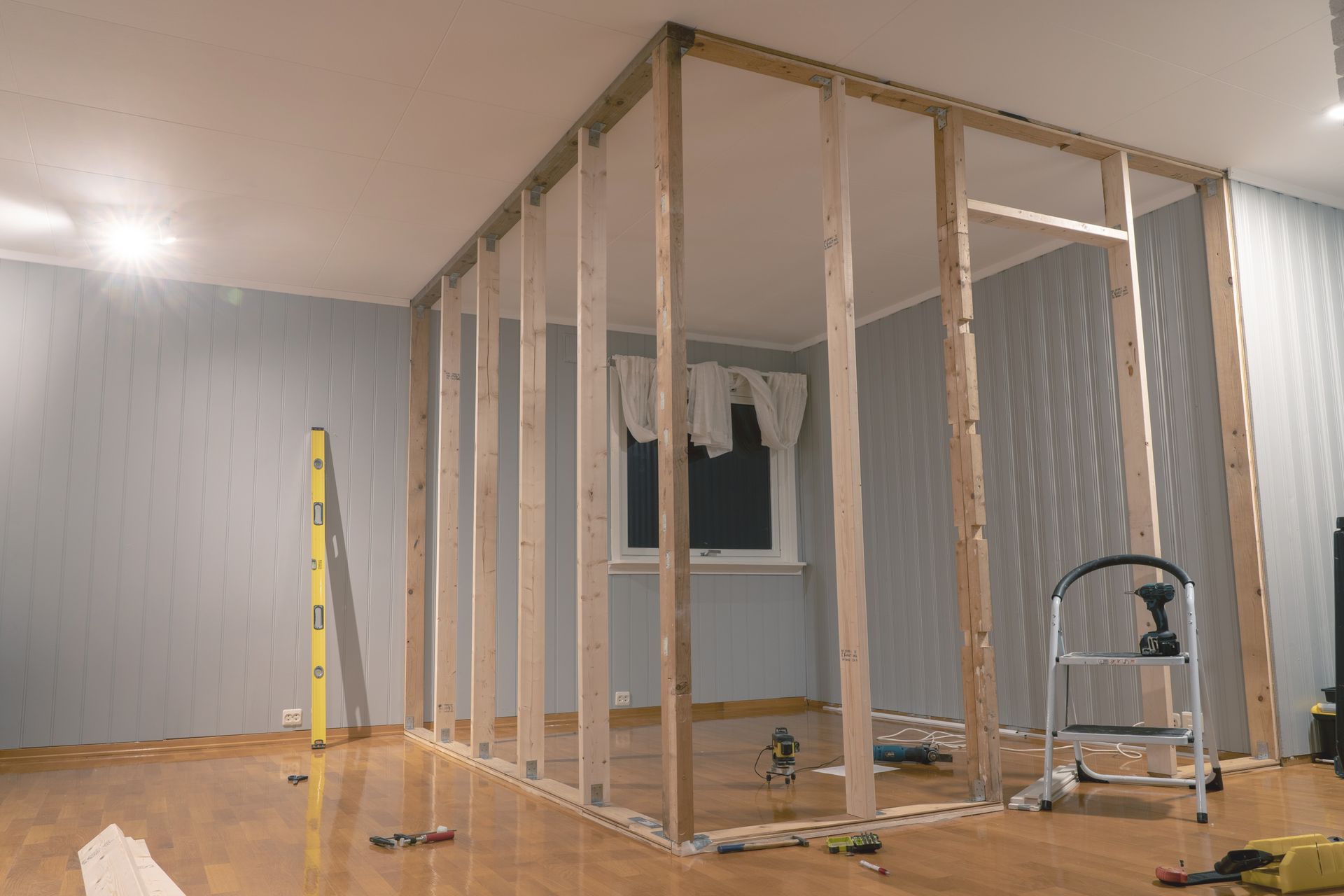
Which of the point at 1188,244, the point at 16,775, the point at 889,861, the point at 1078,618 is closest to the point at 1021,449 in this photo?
the point at 1078,618

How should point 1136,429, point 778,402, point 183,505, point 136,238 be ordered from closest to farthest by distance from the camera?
point 1136,429 < point 136,238 < point 183,505 < point 778,402

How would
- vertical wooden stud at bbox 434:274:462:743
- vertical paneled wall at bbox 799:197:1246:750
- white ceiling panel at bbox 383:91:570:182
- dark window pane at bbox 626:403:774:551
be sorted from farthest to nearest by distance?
1. dark window pane at bbox 626:403:774:551
2. vertical wooden stud at bbox 434:274:462:743
3. vertical paneled wall at bbox 799:197:1246:750
4. white ceiling panel at bbox 383:91:570:182

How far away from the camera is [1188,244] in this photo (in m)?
4.77

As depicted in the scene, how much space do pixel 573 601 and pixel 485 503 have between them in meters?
1.70

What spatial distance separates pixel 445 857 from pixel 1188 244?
170 inches

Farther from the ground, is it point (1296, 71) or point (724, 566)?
point (1296, 71)

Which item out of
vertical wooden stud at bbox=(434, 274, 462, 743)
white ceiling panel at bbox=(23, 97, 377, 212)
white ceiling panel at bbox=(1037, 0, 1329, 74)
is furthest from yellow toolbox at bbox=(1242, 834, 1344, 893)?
white ceiling panel at bbox=(23, 97, 377, 212)

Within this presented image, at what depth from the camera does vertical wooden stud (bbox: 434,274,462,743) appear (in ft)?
17.5

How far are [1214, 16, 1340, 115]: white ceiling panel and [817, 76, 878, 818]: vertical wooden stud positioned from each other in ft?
5.31

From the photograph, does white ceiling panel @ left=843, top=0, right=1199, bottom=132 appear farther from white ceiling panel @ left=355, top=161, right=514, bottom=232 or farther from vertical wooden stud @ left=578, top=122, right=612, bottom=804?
white ceiling panel @ left=355, top=161, right=514, bottom=232

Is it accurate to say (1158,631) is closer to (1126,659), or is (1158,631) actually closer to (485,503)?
(1126,659)

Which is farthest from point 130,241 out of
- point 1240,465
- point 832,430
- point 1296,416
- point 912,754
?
point 1296,416

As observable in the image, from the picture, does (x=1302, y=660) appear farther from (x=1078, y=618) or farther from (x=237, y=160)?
(x=237, y=160)

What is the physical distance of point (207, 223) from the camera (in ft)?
16.5
